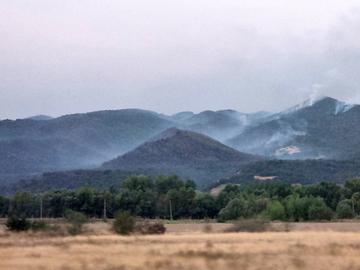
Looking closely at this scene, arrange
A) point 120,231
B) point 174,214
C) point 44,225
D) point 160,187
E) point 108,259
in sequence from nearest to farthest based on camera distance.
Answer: point 108,259 → point 120,231 → point 44,225 → point 174,214 → point 160,187

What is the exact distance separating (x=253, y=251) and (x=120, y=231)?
3178 centimetres

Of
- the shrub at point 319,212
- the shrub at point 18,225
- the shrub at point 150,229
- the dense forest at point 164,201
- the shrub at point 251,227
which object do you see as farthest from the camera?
the dense forest at point 164,201

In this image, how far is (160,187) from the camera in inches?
6211

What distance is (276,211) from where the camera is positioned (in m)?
124

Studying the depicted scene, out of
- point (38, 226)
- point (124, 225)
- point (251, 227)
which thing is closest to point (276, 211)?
point (251, 227)

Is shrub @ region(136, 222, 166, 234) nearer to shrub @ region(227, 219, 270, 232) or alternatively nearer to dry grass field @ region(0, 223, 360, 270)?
shrub @ region(227, 219, 270, 232)

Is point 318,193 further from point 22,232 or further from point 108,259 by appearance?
point 108,259

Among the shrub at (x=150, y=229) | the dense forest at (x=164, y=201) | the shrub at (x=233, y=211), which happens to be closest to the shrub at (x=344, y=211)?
the dense forest at (x=164, y=201)

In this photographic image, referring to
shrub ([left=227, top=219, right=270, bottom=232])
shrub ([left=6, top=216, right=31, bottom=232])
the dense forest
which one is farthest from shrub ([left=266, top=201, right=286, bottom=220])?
shrub ([left=6, top=216, right=31, bottom=232])

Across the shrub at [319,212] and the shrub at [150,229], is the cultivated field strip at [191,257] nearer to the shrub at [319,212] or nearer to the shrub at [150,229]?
the shrub at [150,229]

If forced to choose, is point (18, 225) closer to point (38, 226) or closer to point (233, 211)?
point (38, 226)

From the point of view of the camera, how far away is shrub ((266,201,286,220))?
123 meters

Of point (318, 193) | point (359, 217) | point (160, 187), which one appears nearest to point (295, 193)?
point (318, 193)

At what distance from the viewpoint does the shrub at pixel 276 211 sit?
12262 cm
